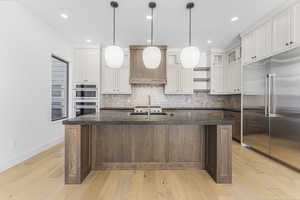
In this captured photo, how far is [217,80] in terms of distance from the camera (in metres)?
5.07

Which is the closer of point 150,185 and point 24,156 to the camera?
point 150,185

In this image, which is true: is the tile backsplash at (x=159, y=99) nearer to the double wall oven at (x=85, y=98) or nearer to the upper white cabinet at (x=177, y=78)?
the upper white cabinet at (x=177, y=78)

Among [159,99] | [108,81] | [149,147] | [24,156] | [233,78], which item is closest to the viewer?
[149,147]

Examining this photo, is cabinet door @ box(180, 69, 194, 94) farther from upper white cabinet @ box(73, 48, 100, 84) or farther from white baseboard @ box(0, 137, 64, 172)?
white baseboard @ box(0, 137, 64, 172)

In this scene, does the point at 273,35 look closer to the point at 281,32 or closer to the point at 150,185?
the point at 281,32

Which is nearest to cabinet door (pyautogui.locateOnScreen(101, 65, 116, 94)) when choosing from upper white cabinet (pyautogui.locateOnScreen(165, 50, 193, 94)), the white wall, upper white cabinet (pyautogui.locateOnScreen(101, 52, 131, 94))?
upper white cabinet (pyautogui.locateOnScreen(101, 52, 131, 94))

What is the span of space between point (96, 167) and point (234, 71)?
4.10 metres

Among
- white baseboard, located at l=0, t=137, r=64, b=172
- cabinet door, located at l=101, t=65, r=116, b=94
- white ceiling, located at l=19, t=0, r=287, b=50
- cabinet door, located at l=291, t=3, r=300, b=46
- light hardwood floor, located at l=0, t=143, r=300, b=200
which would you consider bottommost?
light hardwood floor, located at l=0, t=143, r=300, b=200

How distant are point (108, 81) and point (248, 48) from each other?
151 inches

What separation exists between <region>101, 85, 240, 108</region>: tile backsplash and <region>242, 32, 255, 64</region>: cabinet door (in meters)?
1.68

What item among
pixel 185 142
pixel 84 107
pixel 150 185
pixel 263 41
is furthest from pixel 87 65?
pixel 263 41

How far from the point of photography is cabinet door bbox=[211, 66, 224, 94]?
5.06 m

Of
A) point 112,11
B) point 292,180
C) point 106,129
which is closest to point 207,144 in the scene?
point 292,180

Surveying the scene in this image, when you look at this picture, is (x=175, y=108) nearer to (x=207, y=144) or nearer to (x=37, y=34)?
(x=207, y=144)
